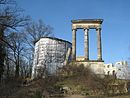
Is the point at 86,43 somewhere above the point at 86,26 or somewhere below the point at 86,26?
below

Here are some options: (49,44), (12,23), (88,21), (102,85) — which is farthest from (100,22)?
(12,23)

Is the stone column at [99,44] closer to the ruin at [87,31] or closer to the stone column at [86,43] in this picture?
the ruin at [87,31]

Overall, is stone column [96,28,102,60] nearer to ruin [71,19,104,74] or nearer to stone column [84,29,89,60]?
Result: ruin [71,19,104,74]

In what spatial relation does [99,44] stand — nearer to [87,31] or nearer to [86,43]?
[86,43]

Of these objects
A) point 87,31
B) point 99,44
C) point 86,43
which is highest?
point 87,31

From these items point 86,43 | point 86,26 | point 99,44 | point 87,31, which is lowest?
point 99,44

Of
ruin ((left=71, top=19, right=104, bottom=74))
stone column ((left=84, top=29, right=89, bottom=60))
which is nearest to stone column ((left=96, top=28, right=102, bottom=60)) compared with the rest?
ruin ((left=71, top=19, right=104, bottom=74))

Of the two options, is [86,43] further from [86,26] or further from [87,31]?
A: [86,26]

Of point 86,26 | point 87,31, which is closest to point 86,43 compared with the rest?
point 87,31

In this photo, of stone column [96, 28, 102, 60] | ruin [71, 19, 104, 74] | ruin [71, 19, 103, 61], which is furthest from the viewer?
ruin [71, 19, 103, 61]

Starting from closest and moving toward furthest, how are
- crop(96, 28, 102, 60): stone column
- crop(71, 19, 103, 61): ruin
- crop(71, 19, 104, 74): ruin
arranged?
crop(71, 19, 104, 74): ruin
crop(96, 28, 102, 60): stone column
crop(71, 19, 103, 61): ruin

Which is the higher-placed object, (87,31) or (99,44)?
(87,31)

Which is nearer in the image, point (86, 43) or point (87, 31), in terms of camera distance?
point (86, 43)

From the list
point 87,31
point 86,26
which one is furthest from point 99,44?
point 86,26
